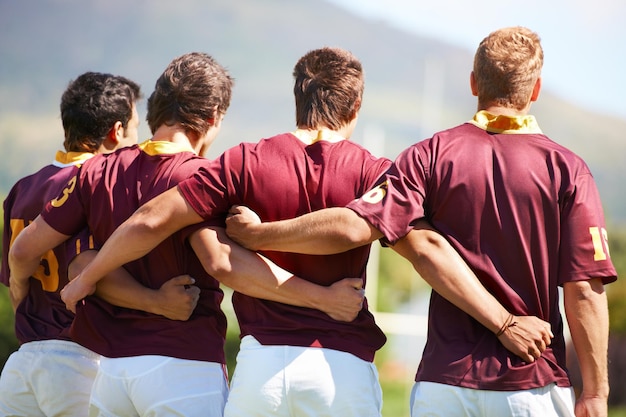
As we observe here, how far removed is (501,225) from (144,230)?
1.06 meters

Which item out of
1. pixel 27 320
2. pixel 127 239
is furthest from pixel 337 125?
pixel 27 320

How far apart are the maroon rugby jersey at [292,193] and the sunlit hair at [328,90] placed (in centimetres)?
11

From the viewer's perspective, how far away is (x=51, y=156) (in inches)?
629

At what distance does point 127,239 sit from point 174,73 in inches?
24.5

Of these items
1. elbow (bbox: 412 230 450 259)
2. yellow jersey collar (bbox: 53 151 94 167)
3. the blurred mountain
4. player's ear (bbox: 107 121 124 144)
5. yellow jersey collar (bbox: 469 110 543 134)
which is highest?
yellow jersey collar (bbox: 469 110 543 134)

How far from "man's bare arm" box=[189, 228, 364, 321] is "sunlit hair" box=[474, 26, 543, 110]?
0.69m

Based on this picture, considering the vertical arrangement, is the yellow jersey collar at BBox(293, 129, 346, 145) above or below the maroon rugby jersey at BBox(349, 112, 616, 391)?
above

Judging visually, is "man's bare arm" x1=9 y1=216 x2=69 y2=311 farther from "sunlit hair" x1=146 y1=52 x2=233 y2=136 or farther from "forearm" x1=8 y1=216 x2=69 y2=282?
"sunlit hair" x1=146 y1=52 x2=233 y2=136

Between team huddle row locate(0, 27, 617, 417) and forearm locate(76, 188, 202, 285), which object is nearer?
team huddle row locate(0, 27, 617, 417)

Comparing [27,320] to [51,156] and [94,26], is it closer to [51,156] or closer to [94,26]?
[51,156]

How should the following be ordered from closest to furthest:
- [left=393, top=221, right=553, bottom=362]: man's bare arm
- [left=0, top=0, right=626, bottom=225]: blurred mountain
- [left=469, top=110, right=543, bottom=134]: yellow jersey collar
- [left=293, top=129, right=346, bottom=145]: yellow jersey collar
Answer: [left=393, top=221, right=553, bottom=362]: man's bare arm
[left=469, top=110, right=543, bottom=134]: yellow jersey collar
[left=293, top=129, right=346, bottom=145]: yellow jersey collar
[left=0, top=0, right=626, bottom=225]: blurred mountain

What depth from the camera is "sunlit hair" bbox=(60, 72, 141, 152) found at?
11.8 feet

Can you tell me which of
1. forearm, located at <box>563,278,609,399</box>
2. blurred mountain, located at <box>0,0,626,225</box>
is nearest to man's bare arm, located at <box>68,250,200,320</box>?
forearm, located at <box>563,278,609,399</box>

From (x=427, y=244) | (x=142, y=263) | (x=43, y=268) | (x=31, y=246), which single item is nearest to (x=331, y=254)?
(x=427, y=244)
